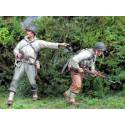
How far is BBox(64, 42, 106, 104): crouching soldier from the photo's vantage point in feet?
32.2

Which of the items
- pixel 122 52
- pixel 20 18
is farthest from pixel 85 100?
pixel 20 18

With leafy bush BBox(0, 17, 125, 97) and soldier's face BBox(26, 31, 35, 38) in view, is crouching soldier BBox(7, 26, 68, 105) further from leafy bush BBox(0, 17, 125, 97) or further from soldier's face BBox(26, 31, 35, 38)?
leafy bush BBox(0, 17, 125, 97)

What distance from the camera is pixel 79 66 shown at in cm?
985

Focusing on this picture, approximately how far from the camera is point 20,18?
10.2 m

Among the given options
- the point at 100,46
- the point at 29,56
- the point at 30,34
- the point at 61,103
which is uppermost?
the point at 30,34

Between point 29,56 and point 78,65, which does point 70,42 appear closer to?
point 78,65

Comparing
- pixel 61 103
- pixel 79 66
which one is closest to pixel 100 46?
pixel 79 66

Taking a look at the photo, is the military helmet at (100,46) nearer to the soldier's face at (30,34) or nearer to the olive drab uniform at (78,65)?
the olive drab uniform at (78,65)

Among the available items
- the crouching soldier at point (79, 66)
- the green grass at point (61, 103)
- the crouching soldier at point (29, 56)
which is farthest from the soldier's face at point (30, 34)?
the green grass at point (61, 103)

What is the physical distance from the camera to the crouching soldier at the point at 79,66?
386 inches

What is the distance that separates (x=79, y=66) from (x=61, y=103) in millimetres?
628

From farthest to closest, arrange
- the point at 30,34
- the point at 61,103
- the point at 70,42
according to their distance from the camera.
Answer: the point at 70,42, the point at 30,34, the point at 61,103

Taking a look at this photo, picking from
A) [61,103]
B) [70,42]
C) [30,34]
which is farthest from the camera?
[70,42]

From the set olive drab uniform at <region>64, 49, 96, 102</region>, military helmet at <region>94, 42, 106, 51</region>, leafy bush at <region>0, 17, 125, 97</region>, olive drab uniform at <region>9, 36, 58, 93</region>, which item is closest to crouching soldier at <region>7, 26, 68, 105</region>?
olive drab uniform at <region>9, 36, 58, 93</region>
